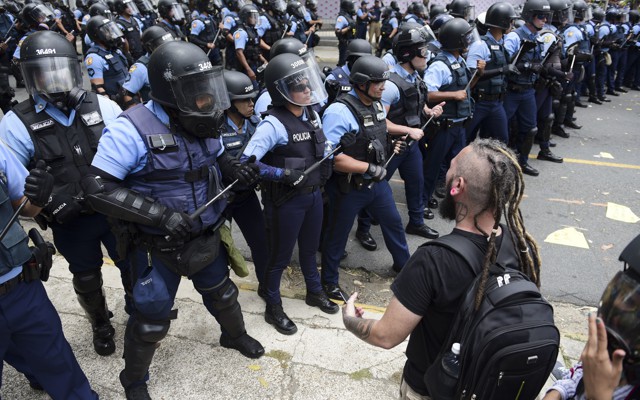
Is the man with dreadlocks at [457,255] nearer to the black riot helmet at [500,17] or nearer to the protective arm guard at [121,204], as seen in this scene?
the protective arm guard at [121,204]

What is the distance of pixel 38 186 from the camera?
7.38 ft

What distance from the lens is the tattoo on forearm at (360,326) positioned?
1897 mm

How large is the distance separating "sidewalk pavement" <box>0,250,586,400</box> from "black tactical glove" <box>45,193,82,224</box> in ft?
3.51

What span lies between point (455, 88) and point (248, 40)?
6005 mm

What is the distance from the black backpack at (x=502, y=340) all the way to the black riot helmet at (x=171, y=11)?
9824 millimetres

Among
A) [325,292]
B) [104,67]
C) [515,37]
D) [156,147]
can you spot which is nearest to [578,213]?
[515,37]

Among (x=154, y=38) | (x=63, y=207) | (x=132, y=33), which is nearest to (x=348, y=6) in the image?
(x=132, y=33)

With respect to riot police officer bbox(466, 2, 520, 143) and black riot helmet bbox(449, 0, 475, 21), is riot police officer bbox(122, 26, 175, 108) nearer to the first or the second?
riot police officer bbox(466, 2, 520, 143)

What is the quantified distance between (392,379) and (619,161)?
6.26 m

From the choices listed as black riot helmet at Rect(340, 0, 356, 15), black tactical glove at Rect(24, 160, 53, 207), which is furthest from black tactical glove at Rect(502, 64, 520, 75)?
black riot helmet at Rect(340, 0, 356, 15)

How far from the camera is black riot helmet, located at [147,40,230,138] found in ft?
8.25

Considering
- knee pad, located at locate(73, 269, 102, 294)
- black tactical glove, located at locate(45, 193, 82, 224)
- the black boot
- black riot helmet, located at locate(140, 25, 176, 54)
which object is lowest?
the black boot

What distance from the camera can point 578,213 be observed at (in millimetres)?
5688

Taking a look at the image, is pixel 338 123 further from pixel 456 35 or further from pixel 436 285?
pixel 456 35
